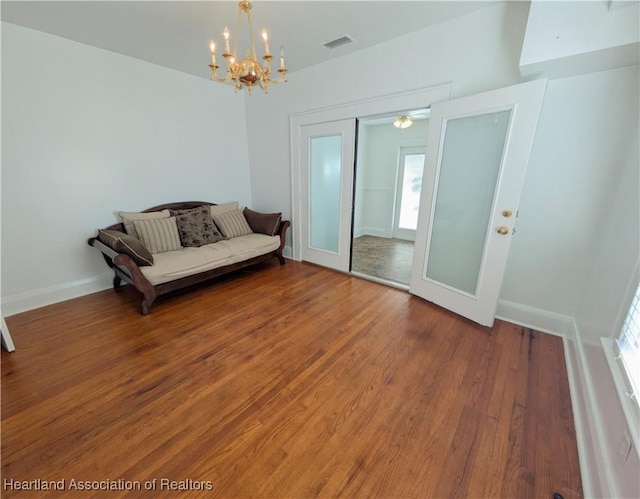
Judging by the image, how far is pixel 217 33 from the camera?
2545 mm

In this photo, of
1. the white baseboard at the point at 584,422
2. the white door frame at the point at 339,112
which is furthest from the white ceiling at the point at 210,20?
the white baseboard at the point at 584,422

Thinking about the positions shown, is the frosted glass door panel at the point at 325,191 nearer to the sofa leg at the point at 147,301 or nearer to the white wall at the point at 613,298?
the sofa leg at the point at 147,301

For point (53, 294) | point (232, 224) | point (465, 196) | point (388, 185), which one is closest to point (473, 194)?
point (465, 196)

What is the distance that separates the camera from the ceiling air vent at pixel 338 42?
2646 millimetres

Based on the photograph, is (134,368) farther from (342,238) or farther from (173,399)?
(342,238)

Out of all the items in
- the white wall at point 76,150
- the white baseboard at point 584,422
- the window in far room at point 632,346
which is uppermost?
the white wall at point 76,150

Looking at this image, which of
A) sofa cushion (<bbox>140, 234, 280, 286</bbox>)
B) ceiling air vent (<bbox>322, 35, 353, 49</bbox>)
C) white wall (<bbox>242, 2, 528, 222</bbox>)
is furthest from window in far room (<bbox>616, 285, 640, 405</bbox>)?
sofa cushion (<bbox>140, 234, 280, 286</bbox>)

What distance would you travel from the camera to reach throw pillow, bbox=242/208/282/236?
3.76 m

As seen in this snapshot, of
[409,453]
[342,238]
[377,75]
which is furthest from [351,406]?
[377,75]

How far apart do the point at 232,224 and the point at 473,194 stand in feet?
9.72

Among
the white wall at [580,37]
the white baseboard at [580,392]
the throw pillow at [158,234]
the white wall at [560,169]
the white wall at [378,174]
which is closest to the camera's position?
the white baseboard at [580,392]

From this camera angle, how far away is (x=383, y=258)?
4.40 metres

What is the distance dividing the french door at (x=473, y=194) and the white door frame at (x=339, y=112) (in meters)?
0.20

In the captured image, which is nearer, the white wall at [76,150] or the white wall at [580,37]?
the white wall at [580,37]
